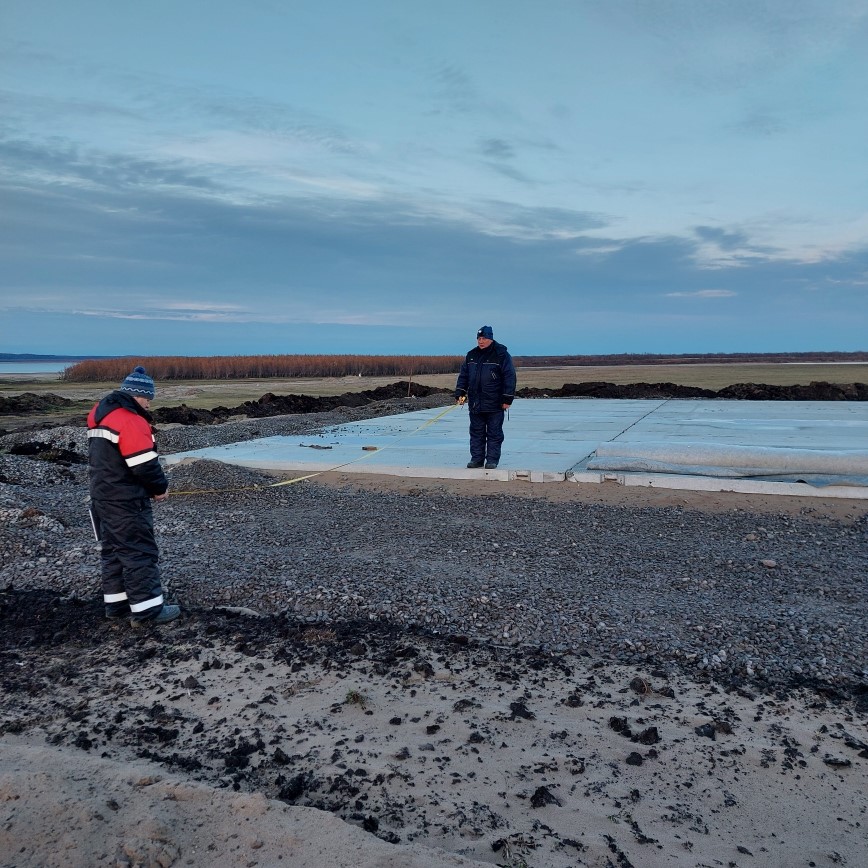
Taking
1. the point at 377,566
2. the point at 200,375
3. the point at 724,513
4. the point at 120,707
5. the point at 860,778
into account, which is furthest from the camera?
the point at 200,375

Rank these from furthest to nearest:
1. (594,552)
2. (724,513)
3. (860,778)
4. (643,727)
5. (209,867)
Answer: (724,513), (594,552), (643,727), (860,778), (209,867)

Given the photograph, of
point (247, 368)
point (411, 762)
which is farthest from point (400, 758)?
point (247, 368)

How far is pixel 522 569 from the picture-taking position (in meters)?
6.29

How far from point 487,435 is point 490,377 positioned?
2.67 feet

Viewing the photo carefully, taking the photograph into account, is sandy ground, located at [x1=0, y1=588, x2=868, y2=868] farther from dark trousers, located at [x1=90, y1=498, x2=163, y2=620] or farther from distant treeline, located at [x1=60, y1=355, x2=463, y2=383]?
distant treeline, located at [x1=60, y1=355, x2=463, y2=383]

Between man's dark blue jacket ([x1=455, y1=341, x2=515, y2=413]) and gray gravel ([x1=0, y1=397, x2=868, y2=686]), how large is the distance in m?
1.33

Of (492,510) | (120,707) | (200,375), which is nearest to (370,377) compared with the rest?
(200,375)

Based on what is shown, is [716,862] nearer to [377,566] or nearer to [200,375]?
[377,566]

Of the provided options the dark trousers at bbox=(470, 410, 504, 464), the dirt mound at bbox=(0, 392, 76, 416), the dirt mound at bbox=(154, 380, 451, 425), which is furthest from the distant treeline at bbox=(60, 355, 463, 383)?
the dark trousers at bbox=(470, 410, 504, 464)

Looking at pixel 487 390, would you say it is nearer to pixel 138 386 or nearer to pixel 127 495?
pixel 138 386

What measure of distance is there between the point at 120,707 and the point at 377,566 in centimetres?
256

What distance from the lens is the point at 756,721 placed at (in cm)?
384

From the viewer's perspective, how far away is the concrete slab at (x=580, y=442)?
9.38 meters

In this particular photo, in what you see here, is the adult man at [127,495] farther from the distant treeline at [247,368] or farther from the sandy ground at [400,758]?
the distant treeline at [247,368]
